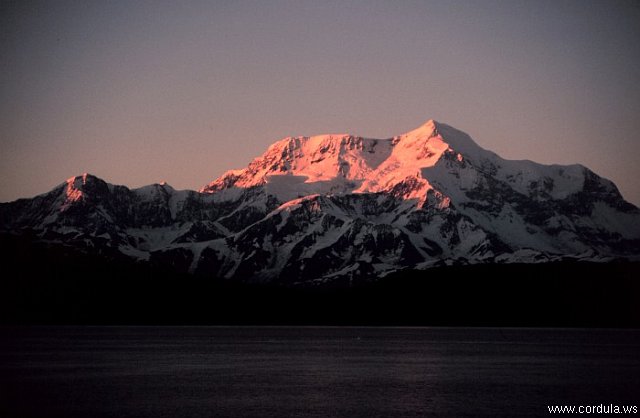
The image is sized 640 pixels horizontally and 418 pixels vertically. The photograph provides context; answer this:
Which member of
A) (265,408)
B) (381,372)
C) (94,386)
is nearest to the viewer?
(265,408)

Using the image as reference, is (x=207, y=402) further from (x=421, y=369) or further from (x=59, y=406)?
(x=421, y=369)

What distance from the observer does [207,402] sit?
118m

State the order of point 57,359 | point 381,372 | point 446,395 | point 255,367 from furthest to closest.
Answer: point 57,359, point 255,367, point 381,372, point 446,395

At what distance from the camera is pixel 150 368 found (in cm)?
17138

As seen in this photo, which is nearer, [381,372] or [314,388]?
[314,388]

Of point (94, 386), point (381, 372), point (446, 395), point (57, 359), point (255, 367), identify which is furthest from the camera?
point (57, 359)

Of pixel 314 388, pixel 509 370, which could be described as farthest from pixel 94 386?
pixel 509 370

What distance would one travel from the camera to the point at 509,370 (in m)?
172

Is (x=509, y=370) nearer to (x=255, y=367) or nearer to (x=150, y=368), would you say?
(x=255, y=367)

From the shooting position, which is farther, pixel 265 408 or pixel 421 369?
pixel 421 369

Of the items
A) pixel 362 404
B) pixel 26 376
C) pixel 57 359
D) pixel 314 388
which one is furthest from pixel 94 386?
pixel 57 359

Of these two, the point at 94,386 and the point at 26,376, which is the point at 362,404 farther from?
the point at 26,376

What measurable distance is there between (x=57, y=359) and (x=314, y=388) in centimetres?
7436

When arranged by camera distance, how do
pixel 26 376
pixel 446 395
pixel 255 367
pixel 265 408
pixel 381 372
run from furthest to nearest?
pixel 255 367, pixel 381 372, pixel 26 376, pixel 446 395, pixel 265 408
